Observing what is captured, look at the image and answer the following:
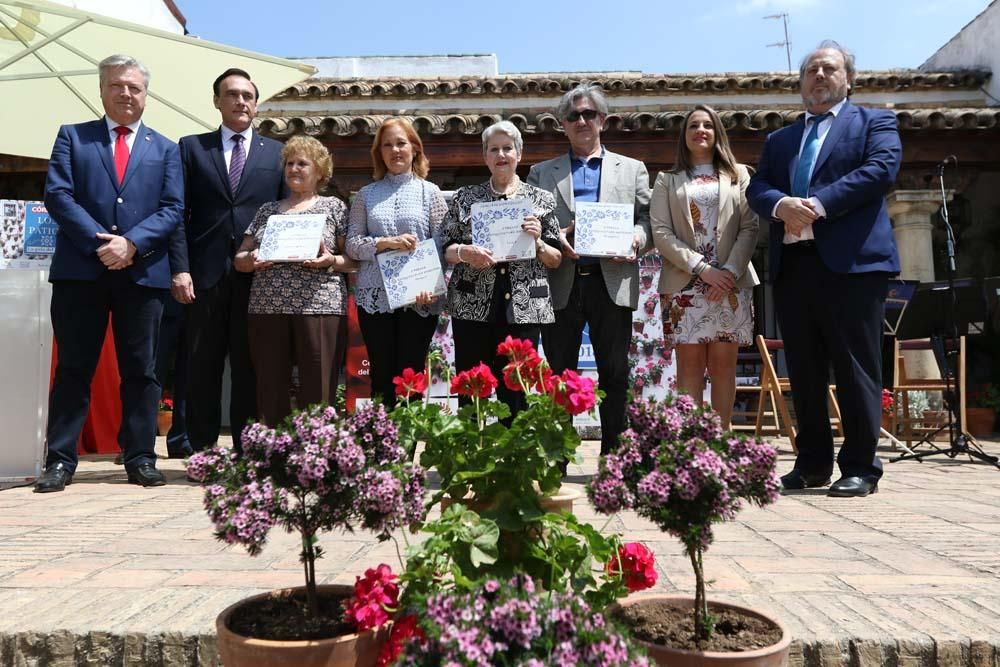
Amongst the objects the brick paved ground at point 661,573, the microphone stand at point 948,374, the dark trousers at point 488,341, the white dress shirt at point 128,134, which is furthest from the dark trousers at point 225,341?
the microphone stand at point 948,374

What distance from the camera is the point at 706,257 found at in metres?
4.15

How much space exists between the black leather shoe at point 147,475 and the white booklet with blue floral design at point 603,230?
246 centimetres

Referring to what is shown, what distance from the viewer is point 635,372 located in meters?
6.71

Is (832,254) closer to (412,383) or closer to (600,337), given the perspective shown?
(600,337)

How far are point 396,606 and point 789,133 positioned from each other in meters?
3.37

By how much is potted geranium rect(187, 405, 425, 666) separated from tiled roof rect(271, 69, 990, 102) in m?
9.37

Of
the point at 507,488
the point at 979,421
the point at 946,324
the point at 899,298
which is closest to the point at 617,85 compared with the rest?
the point at 899,298

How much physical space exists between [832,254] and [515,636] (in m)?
3.03

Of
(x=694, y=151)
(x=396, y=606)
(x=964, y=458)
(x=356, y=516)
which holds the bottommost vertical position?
(x=964, y=458)

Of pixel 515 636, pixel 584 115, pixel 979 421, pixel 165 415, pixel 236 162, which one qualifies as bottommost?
pixel 979 421

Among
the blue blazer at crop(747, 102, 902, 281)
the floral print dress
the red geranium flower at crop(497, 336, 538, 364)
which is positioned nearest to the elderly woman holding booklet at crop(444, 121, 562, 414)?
the floral print dress

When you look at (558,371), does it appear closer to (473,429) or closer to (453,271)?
(453,271)

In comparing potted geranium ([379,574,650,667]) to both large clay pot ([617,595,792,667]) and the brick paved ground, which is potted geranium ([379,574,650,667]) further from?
the brick paved ground

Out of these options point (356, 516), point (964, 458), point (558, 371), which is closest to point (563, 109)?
point (558, 371)
